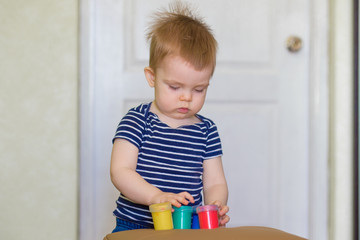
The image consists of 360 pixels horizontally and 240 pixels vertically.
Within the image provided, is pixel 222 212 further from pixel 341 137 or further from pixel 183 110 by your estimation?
pixel 341 137

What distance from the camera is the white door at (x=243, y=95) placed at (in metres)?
2.42

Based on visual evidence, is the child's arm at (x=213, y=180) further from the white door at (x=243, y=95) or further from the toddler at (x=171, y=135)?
the white door at (x=243, y=95)

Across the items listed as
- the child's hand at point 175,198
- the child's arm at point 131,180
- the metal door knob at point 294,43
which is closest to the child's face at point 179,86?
the child's arm at point 131,180

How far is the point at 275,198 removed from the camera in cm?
257

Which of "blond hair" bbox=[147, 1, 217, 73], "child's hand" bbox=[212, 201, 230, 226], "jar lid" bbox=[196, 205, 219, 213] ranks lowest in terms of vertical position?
"child's hand" bbox=[212, 201, 230, 226]

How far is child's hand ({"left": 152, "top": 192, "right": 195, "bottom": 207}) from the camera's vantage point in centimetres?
111

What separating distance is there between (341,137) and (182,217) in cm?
166

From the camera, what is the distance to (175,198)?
1.13m

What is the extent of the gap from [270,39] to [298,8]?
209mm

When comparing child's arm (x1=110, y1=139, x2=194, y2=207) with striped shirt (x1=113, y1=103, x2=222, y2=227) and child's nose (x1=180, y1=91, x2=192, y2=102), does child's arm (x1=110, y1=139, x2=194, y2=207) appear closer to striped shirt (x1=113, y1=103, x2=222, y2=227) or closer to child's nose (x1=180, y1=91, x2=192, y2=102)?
striped shirt (x1=113, y1=103, x2=222, y2=227)

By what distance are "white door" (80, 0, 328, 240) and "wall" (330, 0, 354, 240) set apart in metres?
0.13

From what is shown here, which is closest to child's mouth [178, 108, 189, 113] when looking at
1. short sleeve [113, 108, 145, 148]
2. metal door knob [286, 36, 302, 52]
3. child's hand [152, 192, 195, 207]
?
short sleeve [113, 108, 145, 148]

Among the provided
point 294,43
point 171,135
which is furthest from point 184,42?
point 294,43

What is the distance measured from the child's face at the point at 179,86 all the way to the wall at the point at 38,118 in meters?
1.13
